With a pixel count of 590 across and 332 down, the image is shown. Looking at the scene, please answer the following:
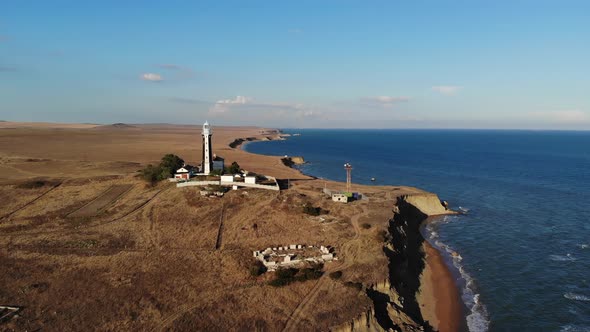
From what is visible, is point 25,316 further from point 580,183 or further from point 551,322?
point 580,183

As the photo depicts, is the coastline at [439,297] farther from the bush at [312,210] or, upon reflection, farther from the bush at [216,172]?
the bush at [216,172]

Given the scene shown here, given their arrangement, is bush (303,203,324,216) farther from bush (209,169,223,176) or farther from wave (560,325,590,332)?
wave (560,325,590,332)

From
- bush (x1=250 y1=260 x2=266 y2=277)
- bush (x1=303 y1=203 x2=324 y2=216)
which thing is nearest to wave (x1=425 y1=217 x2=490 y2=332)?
bush (x1=303 y1=203 x2=324 y2=216)

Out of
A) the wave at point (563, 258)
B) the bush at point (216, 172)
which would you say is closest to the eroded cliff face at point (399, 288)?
the wave at point (563, 258)

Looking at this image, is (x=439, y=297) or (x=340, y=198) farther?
(x=340, y=198)

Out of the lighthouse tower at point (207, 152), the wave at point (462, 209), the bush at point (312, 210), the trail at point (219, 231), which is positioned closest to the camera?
the trail at point (219, 231)

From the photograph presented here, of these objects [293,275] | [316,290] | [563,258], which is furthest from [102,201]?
[563,258]

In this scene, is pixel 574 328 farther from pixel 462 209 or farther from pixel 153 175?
pixel 153 175
